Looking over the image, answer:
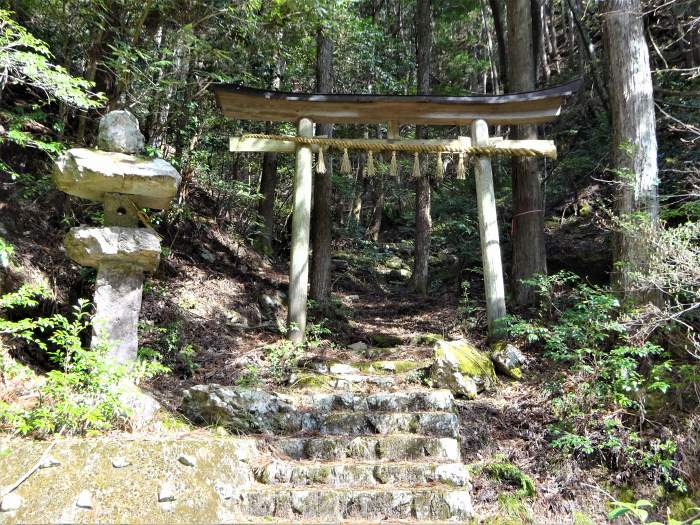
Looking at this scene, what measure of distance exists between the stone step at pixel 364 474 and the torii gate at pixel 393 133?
3205 millimetres

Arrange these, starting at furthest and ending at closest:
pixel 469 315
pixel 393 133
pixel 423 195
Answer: pixel 423 195 < pixel 469 315 < pixel 393 133

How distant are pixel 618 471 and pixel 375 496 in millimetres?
2361

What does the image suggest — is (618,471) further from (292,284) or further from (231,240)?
(231,240)

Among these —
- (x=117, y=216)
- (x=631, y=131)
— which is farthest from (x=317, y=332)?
(x=631, y=131)

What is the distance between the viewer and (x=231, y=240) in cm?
1073

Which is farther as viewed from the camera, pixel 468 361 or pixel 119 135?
pixel 468 361

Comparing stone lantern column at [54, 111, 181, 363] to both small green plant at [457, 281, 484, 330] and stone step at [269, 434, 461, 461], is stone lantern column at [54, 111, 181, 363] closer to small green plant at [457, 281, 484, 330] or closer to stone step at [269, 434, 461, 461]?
stone step at [269, 434, 461, 461]

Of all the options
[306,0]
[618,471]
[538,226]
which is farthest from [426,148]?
[618,471]

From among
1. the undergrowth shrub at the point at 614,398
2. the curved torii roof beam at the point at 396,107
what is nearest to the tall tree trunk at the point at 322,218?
the curved torii roof beam at the point at 396,107

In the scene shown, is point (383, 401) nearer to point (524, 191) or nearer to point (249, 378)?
point (249, 378)

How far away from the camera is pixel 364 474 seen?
170 inches

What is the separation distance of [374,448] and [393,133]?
499cm

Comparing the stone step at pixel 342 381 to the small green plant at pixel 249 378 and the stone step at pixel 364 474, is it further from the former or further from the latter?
the stone step at pixel 364 474

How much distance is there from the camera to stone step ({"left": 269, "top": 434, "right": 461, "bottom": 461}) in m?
4.65
